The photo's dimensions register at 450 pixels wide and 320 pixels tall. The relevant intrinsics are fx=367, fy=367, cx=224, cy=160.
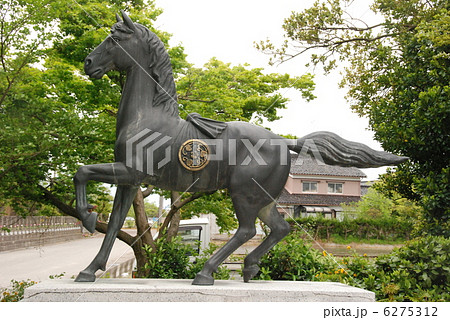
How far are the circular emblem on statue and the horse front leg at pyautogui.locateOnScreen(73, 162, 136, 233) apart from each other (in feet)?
1.85

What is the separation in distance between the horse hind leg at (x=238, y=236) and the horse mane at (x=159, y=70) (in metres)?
1.26

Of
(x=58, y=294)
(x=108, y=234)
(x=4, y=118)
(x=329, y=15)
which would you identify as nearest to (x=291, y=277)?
(x=108, y=234)

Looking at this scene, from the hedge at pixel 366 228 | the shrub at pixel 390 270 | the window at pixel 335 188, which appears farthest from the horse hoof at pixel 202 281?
the window at pixel 335 188

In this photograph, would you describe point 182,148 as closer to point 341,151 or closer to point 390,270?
point 341,151

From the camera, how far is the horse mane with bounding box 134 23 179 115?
12.7 ft

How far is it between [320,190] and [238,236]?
22.9 metres

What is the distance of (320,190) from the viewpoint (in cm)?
2566

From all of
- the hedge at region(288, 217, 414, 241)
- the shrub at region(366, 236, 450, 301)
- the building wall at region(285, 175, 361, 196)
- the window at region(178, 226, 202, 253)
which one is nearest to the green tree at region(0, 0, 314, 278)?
the window at region(178, 226, 202, 253)

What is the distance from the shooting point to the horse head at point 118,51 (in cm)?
381

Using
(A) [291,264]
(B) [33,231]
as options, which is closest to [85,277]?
(A) [291,264]

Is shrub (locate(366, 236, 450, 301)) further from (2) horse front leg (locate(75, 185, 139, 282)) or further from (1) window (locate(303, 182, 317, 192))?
(1) window (locate(303, 182, 317, 192))

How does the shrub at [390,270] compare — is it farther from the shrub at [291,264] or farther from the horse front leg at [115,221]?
the horse front leg at [115,221]

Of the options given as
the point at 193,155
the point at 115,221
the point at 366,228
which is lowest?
the point at 366,228
